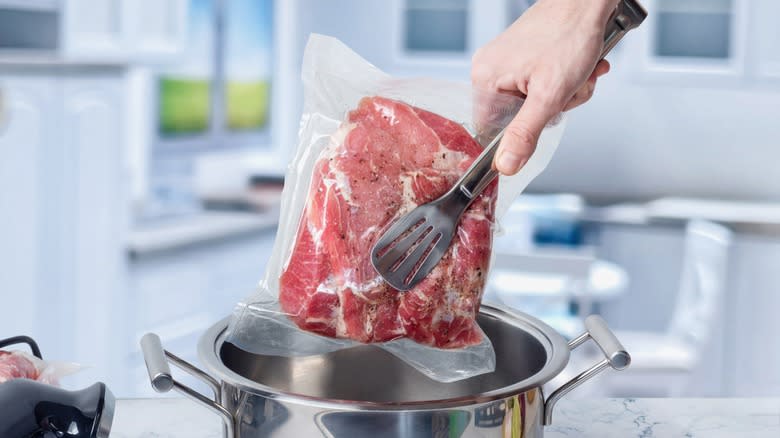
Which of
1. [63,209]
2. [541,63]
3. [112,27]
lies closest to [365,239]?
[541,63]

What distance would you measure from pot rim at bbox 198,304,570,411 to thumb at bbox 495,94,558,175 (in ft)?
0.52

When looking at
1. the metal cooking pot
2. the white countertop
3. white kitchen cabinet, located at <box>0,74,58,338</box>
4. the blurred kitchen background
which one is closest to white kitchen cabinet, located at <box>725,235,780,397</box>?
the blurred kitchen background

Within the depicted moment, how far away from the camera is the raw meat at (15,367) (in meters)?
0.71

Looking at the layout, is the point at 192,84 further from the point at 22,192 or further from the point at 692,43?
the point at 692,43

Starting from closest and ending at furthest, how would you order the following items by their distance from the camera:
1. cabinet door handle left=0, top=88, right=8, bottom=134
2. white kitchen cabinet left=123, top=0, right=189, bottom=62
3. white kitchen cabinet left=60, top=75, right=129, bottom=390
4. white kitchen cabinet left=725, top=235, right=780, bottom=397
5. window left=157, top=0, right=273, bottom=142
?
cabinet door handle left=0, top=88, right=8, bottom=134 → white kitchen cabinet left=60, top=75, right=129, bottom=390 → white kitchen cabinet left=123, top=0, right=189, bottom=62 → white kitchen cabinet left=725, top=235, right=780, bottom=397 → window left=157, top=0, right=273, bottom=142

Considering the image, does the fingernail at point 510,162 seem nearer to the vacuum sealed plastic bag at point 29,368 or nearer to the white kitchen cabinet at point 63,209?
the vacuum sealed plastic bag at point 29,368

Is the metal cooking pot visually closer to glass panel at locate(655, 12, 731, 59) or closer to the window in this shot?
the window

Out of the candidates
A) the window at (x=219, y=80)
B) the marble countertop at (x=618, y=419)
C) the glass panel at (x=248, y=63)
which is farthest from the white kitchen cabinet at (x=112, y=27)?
the marble countertop at (x=618, y=419)

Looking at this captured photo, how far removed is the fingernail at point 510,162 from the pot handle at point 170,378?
30cm

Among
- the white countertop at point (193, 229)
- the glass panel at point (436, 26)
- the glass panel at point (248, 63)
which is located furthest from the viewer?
the glass panel at point (436, 26)

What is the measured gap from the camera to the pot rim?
0.63m

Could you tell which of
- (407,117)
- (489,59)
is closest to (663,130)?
(489,59)

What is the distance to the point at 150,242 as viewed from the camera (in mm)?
2756

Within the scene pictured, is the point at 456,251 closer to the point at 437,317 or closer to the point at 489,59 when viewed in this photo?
the point at 437,317
